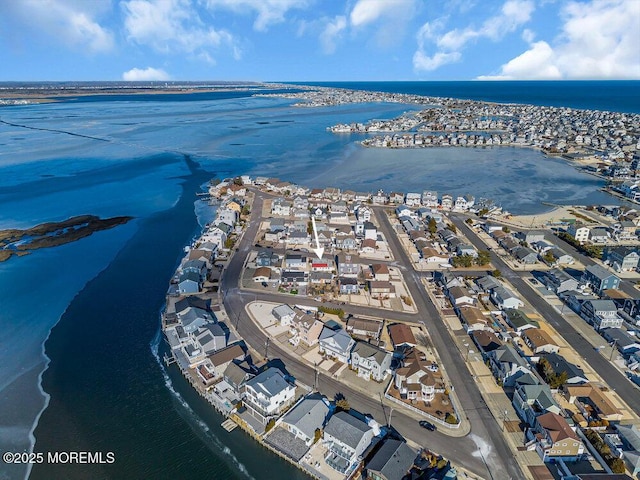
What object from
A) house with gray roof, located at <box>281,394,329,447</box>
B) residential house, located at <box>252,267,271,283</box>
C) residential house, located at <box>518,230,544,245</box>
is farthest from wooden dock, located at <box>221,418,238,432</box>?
residential house, located at <box>518,230,544,245</box>

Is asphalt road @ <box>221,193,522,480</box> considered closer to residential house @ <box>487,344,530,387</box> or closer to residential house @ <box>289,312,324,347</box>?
residential house @ <box>289,312,324,347</box>

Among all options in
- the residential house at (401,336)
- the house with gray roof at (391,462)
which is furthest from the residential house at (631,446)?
the residential house at (401,336)

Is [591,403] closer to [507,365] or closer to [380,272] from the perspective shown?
[507,365]

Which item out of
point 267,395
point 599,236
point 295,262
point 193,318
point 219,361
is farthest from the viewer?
point 599,236

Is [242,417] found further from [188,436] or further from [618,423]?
[618,423]

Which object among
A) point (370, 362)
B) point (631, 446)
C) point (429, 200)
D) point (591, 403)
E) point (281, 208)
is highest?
point (281, 208)

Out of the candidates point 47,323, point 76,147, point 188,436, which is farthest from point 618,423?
point 76,147

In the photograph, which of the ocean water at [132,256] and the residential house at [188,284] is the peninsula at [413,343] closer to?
the residential house at [188,284]

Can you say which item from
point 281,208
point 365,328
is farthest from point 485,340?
point 281,208
